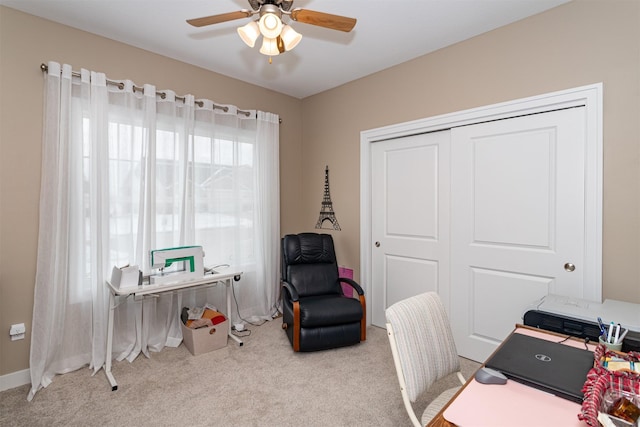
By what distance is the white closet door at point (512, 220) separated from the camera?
220 centimetres

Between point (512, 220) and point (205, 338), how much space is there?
2738mm

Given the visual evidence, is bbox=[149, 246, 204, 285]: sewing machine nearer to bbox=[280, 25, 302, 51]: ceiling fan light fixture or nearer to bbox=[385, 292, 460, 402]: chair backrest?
bbox=[280, 25, 302, 51]: ceiling fan light fixture

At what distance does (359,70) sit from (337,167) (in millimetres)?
1060

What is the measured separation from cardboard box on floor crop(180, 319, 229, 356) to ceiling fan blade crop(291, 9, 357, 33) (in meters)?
2.51

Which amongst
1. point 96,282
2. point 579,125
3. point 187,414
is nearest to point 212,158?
point 96,282

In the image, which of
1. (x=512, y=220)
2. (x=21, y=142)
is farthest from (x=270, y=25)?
(x=512, y=220)

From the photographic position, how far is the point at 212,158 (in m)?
3.24

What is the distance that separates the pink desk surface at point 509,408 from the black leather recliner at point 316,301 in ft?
5.82

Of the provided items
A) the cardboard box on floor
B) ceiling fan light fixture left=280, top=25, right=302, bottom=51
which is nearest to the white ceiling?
ceiling fan light fixture left=280, top=25, right=302, bottom=51

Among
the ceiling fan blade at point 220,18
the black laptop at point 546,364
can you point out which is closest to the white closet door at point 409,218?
the black laptop at point 546,364

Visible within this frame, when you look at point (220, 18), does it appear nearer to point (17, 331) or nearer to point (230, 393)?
point (230, 393)

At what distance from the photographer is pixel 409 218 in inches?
123

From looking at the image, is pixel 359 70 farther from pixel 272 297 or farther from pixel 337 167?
pixel 272 297

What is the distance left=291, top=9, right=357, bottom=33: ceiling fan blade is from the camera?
1.71 meters
